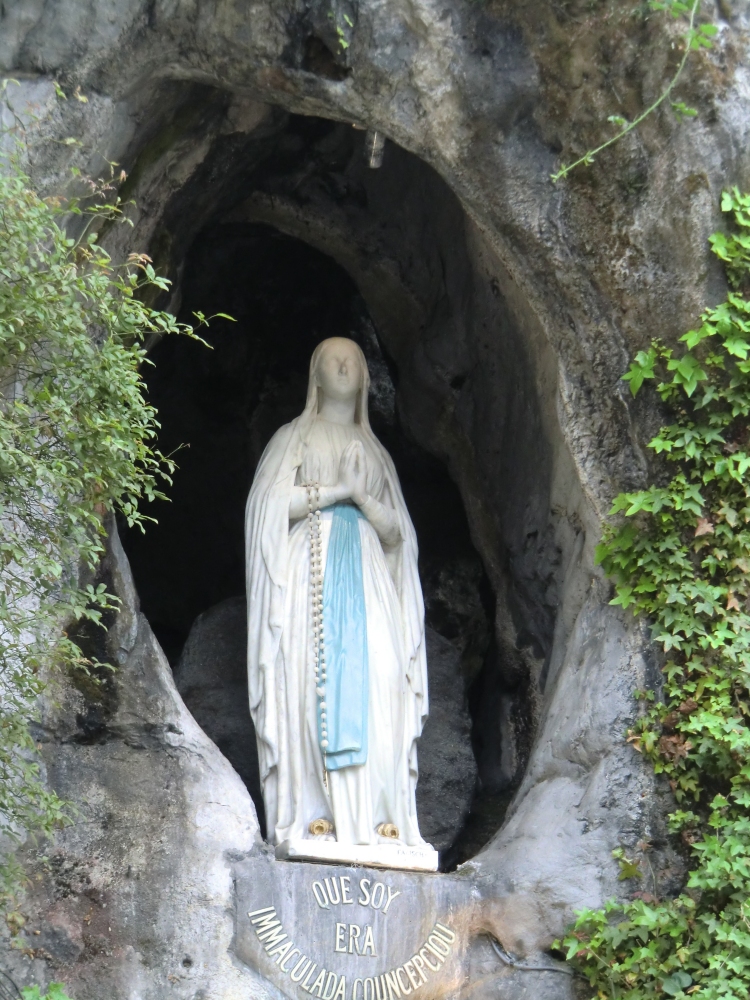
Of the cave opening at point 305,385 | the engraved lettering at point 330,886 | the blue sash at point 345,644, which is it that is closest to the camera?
the engraved lettering at point 330,886

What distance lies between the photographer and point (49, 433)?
15.9 ft

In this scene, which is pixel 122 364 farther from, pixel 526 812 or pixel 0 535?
pixel 526 812

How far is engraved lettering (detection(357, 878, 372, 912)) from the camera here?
5.39 meters

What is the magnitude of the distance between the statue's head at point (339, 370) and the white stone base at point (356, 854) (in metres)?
1.79

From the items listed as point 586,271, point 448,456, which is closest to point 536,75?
point 586,271

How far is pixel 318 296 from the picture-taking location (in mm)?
7930

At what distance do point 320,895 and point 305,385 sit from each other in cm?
306

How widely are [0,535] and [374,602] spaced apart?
5.49 ft

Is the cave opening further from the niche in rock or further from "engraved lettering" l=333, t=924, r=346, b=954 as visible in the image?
"engraved lettering" l=333, t=924, r=346, b=954

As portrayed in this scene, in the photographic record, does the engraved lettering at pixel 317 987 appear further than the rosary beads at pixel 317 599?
No

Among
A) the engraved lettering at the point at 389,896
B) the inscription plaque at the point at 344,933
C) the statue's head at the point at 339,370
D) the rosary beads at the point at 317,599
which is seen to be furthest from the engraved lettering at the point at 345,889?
the statue's head at the point at 339,370

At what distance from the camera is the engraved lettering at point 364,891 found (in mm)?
5391

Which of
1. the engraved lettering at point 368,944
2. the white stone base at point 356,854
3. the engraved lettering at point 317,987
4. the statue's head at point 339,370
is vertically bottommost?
the engraved lettering at point 317,987

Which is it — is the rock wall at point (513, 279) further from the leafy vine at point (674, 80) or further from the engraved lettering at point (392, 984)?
the engraved lettering at point (392, 984)
